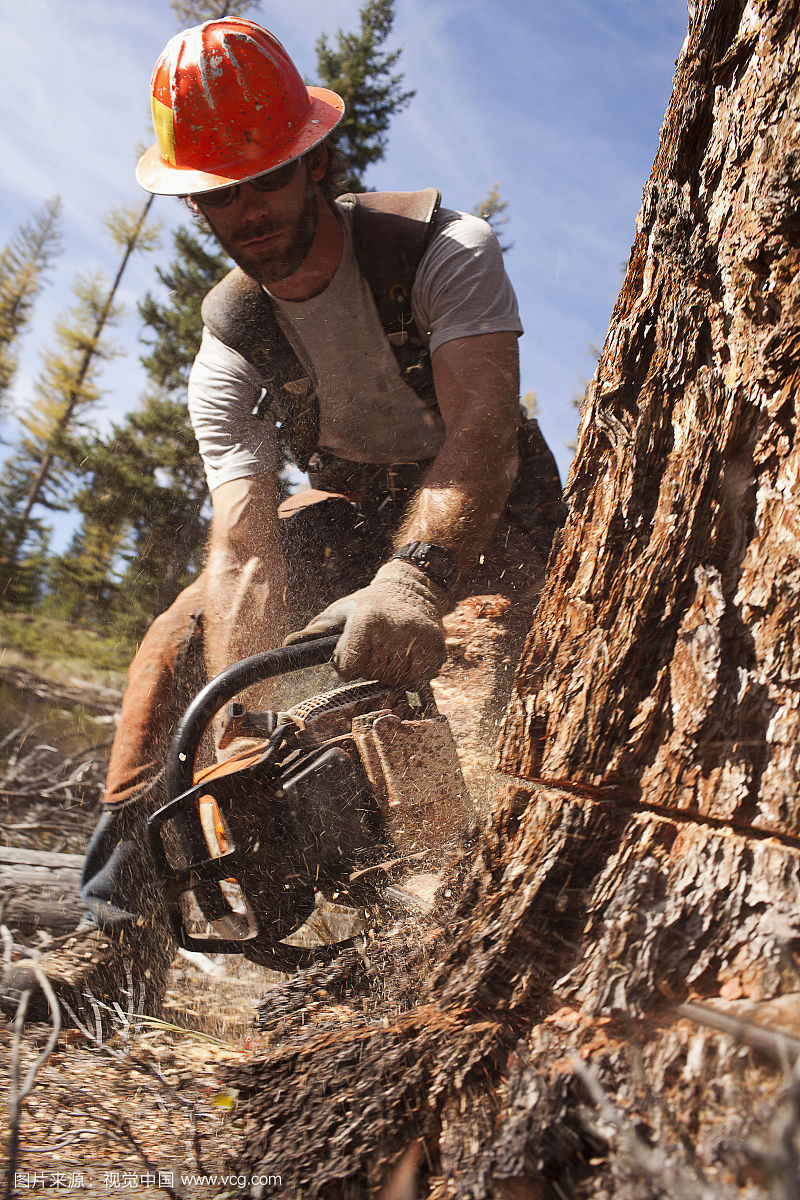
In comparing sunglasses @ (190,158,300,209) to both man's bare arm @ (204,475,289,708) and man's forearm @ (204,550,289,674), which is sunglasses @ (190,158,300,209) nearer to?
man's bare arm @ (204,475,289,708)

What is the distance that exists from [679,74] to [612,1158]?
148cm

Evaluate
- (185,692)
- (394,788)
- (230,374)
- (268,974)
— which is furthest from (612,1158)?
(230,374)

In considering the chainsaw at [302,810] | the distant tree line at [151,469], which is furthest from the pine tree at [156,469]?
the chainsaw at [302,810]

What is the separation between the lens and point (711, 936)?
0.89m

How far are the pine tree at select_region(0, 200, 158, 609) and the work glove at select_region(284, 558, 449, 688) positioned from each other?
36.1ft

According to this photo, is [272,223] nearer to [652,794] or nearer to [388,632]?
[388,632]

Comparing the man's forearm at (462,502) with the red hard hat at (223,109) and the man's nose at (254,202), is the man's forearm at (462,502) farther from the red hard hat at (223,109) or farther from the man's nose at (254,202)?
the red hard hat at (223,109)

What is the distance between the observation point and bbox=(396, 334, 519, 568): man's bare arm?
205 cm

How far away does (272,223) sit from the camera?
2.50 m

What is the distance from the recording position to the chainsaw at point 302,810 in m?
1.62

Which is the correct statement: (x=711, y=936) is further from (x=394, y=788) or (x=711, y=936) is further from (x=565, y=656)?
(x=394, y=788)

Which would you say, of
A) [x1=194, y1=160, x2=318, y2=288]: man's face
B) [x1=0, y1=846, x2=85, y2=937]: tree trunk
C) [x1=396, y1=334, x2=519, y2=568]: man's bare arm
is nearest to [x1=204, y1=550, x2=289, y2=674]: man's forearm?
[x1=396, y1=334, x2=519, y2=568]: man's bare arm

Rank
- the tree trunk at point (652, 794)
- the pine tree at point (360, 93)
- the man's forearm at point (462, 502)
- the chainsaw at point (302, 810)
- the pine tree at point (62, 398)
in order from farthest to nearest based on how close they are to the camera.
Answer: the pine tree at point (62, 398)
the pine tree at point (360, 93)
the man's forearm at point (462, 502)
the chainsaw at point (302, 810)
the tree trunk at point (652, 794)

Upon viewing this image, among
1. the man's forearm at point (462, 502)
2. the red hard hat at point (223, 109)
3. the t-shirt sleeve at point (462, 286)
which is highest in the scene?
the red hard hat at point (223, 109)
